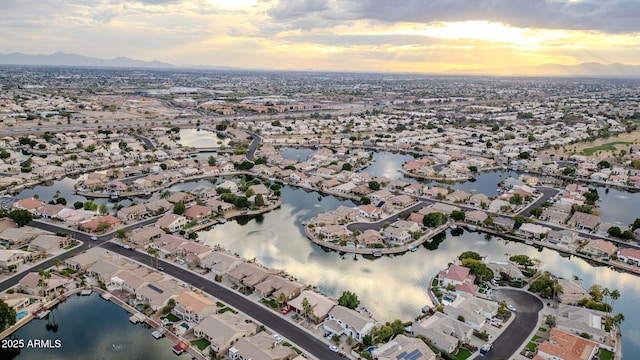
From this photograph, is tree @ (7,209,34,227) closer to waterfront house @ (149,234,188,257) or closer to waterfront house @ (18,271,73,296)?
waterfront house @ (18,271,73,296)

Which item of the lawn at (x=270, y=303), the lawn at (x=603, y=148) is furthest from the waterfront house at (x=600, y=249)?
the lawn at (x=603, y=148)

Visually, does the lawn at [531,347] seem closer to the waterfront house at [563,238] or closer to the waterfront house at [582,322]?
the waterfront house at [582,322]

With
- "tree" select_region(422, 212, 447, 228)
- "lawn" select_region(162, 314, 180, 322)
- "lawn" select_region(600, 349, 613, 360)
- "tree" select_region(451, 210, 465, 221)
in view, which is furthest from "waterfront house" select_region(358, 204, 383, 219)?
"lawn" select_region(600, 349, 613, 360)

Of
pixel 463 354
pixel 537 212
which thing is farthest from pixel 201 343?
pixel 537 212

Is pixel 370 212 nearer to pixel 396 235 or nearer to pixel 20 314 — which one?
pixel 396 235

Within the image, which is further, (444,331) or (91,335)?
(91,335)

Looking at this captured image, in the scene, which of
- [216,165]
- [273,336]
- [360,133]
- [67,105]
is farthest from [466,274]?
[67,105]
